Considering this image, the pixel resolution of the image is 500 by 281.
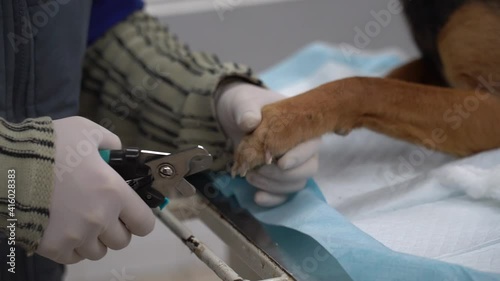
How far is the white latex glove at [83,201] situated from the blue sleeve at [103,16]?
0.32 metres

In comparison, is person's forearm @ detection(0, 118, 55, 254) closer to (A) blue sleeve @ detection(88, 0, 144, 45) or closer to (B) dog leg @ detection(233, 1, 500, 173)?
(B) dog leg @ detection(233, 1, 500, 173)

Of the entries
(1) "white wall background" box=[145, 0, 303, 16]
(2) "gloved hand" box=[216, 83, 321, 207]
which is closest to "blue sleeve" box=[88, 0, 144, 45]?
(2) "gloved hand" box=[216, 83, 321, 207]

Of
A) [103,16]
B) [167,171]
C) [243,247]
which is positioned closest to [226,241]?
→ [243,247]

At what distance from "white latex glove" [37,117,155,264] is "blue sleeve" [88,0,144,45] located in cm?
32

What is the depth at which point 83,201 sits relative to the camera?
0.50 m

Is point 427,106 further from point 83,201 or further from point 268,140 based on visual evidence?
point 83,201

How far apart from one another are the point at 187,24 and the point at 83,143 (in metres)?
0.91

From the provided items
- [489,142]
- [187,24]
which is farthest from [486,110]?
[187,24]

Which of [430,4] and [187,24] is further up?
[430,4]

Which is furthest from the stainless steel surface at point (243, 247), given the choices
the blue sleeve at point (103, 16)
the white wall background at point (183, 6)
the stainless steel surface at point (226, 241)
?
the white wall background at point (183, 6)

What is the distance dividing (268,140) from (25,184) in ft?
0.73

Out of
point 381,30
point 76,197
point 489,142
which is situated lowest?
point 381,30

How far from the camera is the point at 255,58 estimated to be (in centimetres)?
150

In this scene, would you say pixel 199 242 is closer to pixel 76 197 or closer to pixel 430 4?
pixel 76 197
